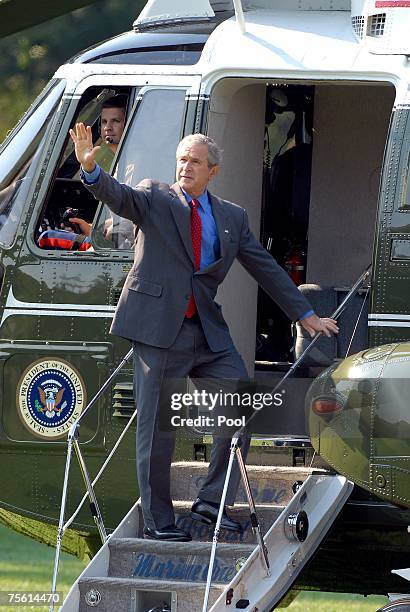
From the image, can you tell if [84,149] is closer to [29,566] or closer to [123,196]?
[123,196]

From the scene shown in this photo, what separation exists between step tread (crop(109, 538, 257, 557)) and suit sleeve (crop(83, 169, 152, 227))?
4.84 feet

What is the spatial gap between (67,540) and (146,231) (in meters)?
2.44

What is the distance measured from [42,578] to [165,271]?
7.48m

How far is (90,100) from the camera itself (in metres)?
8.15

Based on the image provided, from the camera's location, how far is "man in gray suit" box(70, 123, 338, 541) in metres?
6.92

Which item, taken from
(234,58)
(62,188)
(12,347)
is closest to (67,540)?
(12,347)

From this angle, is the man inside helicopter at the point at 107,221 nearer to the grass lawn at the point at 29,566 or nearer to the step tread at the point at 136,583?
the step tread at the point at 136,583

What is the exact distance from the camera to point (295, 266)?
908 cm

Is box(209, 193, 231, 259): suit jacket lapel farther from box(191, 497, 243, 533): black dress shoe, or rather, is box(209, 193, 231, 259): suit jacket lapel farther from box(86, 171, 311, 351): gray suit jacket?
box(191, 497, 243, 533): black dress shoe

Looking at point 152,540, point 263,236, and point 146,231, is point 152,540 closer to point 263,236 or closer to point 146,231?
point 146,231

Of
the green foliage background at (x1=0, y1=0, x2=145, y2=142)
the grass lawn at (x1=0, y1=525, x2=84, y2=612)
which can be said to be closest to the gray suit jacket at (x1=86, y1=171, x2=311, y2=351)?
the grass lawn at (x1=0, y1=525, x2=84, y2=612)

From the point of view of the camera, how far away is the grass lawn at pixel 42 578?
11.0 meters

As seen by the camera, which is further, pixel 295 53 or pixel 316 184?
pixel 316 184

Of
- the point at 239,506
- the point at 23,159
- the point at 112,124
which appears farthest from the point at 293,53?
the point at 239,506
